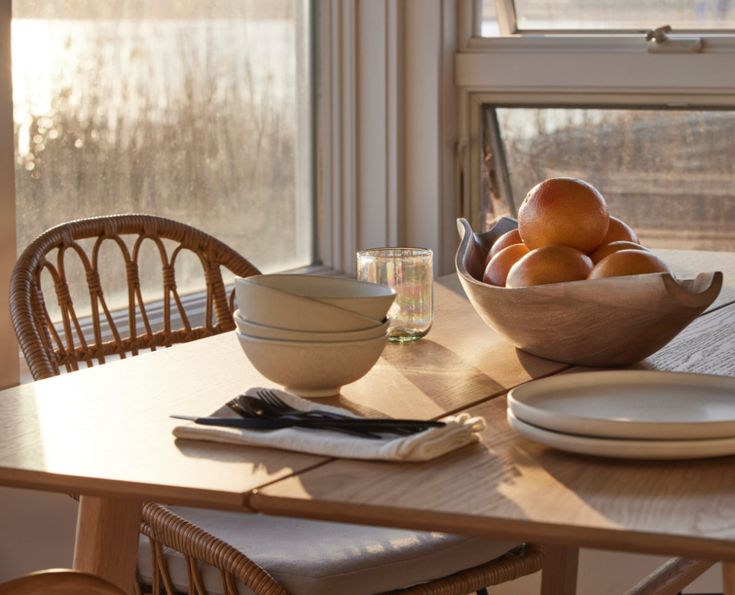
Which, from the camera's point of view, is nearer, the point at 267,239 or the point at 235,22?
the point at 235,22

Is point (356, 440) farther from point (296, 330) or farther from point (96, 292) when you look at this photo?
point (96, 292)

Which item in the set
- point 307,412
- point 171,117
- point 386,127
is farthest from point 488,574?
point 386,127

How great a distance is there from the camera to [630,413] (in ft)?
3.18

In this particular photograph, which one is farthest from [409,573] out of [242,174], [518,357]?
[242,174]

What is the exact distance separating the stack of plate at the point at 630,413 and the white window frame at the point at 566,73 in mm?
1694

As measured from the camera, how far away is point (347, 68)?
2.73m

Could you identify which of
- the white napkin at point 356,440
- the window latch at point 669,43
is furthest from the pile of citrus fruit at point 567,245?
the window latch at point 669,43

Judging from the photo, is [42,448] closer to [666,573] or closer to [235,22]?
[666,573]

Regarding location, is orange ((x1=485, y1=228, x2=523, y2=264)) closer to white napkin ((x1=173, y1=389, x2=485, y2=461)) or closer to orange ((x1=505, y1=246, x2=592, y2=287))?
orange ((x1=505, y1=246, x2=592, y2=287))

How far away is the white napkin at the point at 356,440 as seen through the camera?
87 cm

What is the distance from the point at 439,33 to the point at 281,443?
1.94 m

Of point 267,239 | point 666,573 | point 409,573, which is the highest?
point 267,239

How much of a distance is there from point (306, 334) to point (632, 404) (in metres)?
0.28

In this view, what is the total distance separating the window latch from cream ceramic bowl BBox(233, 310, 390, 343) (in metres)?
1.73
